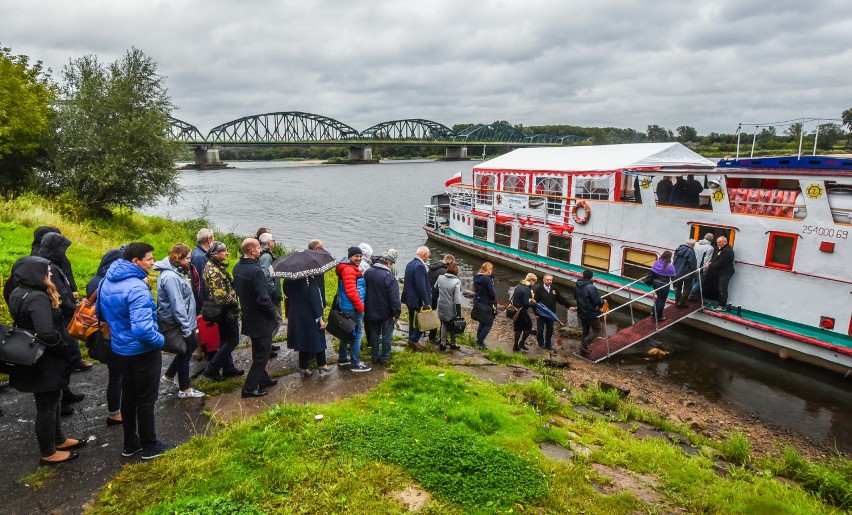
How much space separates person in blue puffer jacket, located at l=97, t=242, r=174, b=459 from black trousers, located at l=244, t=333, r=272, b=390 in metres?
1.85

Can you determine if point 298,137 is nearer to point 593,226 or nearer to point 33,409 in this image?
point 593,226

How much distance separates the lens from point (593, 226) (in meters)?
19.8

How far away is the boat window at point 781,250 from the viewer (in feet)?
44.0

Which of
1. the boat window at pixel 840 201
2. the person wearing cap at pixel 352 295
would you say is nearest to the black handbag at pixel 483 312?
the person wearing cap at pixel 352 295

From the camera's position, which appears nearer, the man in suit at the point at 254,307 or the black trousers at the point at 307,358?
the man in suit at the point at 254,307

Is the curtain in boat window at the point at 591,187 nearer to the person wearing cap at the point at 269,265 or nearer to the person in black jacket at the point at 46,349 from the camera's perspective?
the person wearing cap at the point at 269,265

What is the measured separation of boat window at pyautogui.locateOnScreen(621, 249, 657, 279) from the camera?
17.7 metres

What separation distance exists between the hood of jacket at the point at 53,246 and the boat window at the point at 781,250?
16227mm

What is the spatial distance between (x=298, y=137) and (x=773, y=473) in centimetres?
16130

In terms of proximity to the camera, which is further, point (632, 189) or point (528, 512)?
point (632, 189)

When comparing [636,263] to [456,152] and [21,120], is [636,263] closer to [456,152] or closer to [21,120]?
[21,120]

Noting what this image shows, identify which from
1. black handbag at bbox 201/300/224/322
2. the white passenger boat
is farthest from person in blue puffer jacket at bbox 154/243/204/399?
the white passenger boat

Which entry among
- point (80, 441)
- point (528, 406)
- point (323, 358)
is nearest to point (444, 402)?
point (528, 406)

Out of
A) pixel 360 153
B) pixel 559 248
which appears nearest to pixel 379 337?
pixel 559 248
